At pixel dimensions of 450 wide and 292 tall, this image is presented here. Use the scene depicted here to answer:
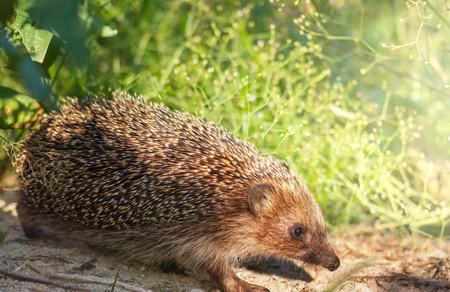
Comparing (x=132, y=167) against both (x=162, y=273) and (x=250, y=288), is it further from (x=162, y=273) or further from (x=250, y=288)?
(x=250, y=288)

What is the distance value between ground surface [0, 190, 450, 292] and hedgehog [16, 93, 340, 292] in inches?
7.2

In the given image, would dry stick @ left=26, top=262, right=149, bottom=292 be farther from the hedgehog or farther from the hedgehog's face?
the hedgehog's face

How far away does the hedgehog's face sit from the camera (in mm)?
4848

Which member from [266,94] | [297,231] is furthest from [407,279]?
[266,94]

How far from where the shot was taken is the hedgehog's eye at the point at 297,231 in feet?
16.0

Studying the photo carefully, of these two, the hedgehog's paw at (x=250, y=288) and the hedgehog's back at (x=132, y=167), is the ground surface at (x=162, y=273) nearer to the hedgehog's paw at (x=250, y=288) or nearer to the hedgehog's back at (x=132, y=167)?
the hedgehog's paw at (x=250, y=288)

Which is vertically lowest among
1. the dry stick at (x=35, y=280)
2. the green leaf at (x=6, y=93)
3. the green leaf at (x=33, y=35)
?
the dry stick at (x=35, y=280)

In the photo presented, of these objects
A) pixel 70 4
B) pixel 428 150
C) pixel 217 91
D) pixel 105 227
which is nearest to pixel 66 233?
pixel 105 227

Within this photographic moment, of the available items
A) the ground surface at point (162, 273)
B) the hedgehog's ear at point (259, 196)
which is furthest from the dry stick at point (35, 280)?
the hedgehog's ear at point (259, 196)

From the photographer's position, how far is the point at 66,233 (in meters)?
5.27

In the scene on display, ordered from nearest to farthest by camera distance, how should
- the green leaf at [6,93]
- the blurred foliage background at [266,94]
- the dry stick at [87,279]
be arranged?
the dry stick at [87,279], the green leaf at [6,93], the blurred foliage background at [266,94]

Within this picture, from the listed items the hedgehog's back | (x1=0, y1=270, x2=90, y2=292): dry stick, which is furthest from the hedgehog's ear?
(x1=0, y1=270, x2=90, y2=292): dry stick

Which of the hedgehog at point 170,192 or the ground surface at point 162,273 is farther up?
the hedgehog at point 170,192

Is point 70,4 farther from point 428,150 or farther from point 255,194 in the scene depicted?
point 428,150
